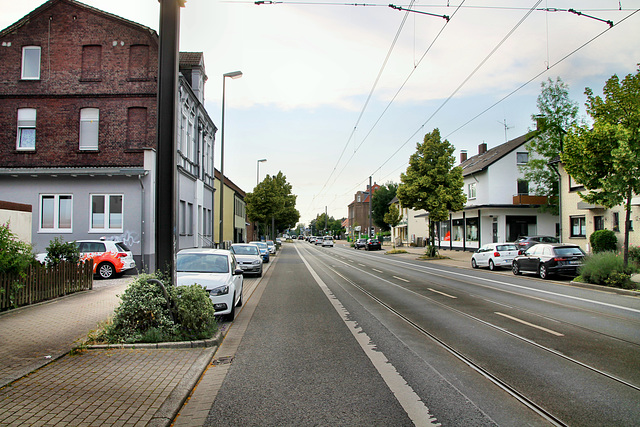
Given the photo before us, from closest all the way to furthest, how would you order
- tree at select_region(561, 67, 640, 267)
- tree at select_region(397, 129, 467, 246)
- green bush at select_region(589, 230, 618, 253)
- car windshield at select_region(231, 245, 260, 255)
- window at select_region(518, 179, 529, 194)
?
tree at select_region(561, 67, 640, 267) → car windshield at select_region(231, 245, 260, 255) → green bush at select_region(589, 230, 618, 253) → tree at select_region(397, 129, 467, 246) → window at select_region(518, 179, 529, 194)

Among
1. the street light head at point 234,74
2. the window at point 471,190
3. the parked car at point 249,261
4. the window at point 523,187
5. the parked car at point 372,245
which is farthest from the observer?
the parked car at point 372,245

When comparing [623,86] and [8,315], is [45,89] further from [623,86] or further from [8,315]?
[623,86]

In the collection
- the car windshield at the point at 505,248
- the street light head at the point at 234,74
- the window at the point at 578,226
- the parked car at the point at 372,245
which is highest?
the street light head at the point at 234,74

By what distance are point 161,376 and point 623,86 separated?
18.1 metres

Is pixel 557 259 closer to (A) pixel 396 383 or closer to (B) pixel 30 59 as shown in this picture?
(A) pixel 396 383

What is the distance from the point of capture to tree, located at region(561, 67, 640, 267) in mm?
15367

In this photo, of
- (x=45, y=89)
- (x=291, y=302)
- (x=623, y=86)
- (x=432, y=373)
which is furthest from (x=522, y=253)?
(x=45, y=89)

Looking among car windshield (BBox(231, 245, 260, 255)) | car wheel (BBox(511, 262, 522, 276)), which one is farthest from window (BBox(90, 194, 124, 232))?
car wheel (BBox(511, 262, 522, 276))

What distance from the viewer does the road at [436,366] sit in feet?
14.8

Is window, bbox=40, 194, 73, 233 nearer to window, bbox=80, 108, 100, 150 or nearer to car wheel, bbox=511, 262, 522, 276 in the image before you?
window, bbox=80, 108, 100, 150

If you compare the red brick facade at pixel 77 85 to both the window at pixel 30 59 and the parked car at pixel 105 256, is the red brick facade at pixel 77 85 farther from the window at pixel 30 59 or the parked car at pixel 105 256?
the parked car at pixel 105 256

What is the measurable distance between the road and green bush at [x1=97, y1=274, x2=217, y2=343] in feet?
2.92

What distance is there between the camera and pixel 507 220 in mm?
40625

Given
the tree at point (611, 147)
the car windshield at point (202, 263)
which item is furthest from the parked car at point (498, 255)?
the car windshield at point (202, 263)
